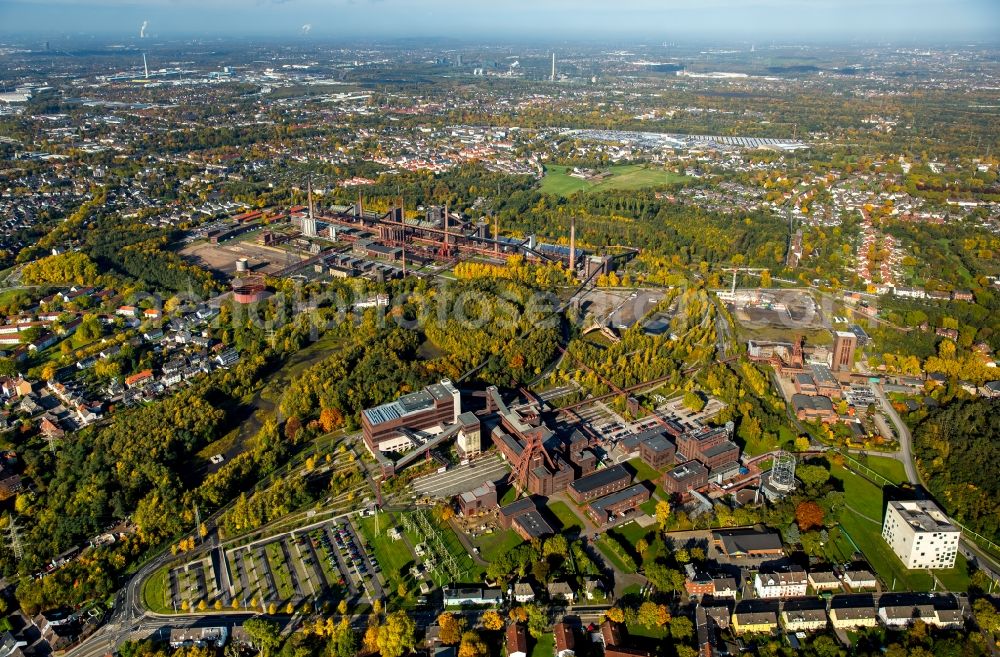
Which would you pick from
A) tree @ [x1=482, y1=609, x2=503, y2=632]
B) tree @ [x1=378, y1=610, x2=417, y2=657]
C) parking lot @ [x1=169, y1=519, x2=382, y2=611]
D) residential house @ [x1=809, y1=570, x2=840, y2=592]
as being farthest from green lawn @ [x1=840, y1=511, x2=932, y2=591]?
parking lot @ [x1=169, y1=519, x2=382, y2=611]

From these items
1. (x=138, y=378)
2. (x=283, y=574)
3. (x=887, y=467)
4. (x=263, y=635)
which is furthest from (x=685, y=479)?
(x=138, y=378)

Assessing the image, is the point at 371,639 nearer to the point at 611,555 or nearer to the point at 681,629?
the point at 611,555

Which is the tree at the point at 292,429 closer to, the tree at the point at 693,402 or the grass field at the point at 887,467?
the tree at the point at 693,402

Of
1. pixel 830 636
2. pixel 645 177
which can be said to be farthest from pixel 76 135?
pixel 830 636

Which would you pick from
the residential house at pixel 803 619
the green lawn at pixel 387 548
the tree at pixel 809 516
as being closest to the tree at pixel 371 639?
the green lawn at pixel 387 548

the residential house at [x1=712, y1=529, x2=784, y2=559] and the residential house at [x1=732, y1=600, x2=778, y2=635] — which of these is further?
the residential house at [x1=712, y1=529, x2=784, y2=559]

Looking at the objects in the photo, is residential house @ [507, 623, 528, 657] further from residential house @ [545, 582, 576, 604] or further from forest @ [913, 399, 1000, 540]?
forest @ [913, 399, 1000, 540]

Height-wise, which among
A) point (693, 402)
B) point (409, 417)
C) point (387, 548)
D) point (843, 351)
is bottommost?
point (387, 548)
